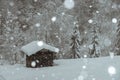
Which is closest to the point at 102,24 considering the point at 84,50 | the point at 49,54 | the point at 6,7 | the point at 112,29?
the point at 112,29

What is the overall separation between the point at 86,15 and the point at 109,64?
79599mm

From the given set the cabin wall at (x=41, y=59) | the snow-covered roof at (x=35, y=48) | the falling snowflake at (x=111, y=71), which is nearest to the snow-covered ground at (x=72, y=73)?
the falling snowflake at (x=111, y=71)

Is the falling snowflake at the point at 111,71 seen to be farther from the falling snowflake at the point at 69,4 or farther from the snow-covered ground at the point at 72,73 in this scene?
the falling snowflake at the point at 69,4

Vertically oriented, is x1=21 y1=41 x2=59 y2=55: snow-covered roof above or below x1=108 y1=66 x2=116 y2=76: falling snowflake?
above

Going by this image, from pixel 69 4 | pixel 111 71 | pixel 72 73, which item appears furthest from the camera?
pixel 69 4

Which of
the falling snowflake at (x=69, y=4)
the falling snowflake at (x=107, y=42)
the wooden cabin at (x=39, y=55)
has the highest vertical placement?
the falling snowflake at (x=69, y=4)

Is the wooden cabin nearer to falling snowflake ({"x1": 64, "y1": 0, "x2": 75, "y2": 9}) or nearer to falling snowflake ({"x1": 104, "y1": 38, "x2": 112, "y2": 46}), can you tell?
falling snowflake ({"x1": 104, "y1": 38, "x2": 112, "y2": 46})

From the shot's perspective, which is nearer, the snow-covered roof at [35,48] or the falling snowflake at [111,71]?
the falling snowflake at [111,71]

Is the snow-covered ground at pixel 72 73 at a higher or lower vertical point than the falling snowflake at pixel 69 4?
lower

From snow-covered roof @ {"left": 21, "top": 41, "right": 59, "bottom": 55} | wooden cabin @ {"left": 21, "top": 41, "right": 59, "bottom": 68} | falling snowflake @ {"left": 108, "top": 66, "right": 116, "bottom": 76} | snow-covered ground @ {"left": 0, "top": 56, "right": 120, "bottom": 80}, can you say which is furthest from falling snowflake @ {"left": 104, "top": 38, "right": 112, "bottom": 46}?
falling snowflake @ {"left": 108, "top": 66, "right": 116, "bottom": 76}

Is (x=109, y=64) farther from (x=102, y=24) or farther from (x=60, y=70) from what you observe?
(x=102, y=24)

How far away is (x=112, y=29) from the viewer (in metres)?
105

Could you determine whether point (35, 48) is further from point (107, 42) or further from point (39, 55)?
point (107, 42)

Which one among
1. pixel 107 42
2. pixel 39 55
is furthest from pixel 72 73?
pixel 107 42
